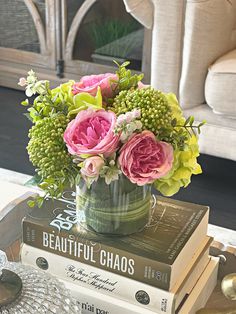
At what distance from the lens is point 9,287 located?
2.95 feet

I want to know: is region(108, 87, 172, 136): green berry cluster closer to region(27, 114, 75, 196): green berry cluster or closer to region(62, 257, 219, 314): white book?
region(27, 114, 75, 196): green berry cluster

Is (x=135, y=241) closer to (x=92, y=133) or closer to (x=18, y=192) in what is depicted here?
(x=92, y=133)

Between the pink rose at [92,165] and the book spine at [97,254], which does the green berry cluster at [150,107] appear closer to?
the pink rose at [92,165]

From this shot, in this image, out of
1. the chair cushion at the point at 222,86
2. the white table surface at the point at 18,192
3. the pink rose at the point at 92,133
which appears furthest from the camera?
the chair cushion at the point at 222,86

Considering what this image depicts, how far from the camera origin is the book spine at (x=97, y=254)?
96 cm

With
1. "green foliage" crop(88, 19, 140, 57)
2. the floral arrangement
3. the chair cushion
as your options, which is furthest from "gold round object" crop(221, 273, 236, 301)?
"green foliage" crop(88, 19, 140, 57)

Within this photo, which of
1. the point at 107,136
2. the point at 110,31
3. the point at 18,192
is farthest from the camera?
the point at 110,31

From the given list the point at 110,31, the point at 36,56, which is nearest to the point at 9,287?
the point at 110,31

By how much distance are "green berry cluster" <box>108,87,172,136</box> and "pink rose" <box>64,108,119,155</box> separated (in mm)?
34

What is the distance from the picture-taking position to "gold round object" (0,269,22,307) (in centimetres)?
88

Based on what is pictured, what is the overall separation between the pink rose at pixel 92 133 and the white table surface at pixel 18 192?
0.44 m

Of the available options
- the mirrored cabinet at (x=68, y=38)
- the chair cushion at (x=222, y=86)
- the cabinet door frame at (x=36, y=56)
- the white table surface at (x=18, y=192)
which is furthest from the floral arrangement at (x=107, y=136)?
the cabinet door frame at (x=36, y=56)

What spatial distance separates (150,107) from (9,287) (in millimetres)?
365

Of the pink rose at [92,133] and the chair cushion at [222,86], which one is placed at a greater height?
the pink rose at [92,133]
